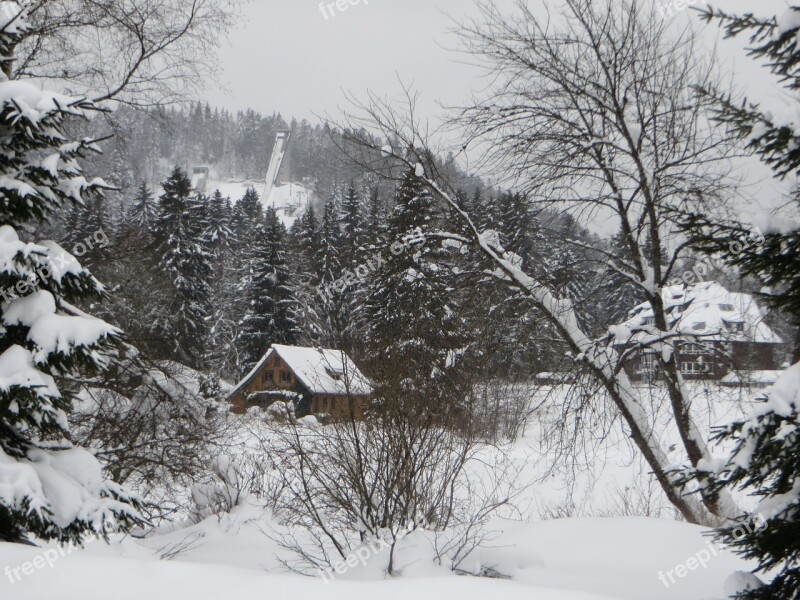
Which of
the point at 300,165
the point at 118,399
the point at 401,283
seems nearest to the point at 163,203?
the point at 118,399

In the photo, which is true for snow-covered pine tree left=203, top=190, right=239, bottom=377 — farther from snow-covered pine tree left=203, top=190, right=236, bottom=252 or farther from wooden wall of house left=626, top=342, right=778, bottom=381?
wooden wall of house left=626, top=342, right=778, bottom=381

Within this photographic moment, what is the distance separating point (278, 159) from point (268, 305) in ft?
466

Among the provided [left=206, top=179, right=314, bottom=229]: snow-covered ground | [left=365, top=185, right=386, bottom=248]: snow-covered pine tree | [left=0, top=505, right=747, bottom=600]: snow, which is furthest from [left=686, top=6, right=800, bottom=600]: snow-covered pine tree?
[left=206, top=179, right=314, bottom=229]: snow-covered ground

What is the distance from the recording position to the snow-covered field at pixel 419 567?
10.1 ft

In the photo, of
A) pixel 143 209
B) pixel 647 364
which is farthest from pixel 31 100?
pixel 143 209

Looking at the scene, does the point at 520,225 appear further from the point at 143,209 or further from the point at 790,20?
the point at 143,209

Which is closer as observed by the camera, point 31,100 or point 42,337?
point 42,337

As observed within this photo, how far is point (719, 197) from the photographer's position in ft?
23.2

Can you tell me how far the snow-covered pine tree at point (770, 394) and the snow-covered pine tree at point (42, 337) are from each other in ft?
13.1

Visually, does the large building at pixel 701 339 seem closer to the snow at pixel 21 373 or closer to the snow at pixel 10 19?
the snow at pixel 21 373

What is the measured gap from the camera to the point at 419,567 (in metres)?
5.69

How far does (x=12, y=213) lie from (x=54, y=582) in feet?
9.13

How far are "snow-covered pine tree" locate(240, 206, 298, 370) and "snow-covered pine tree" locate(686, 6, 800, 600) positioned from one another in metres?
35.9

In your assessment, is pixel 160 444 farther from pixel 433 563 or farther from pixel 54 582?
pixel 54 582
